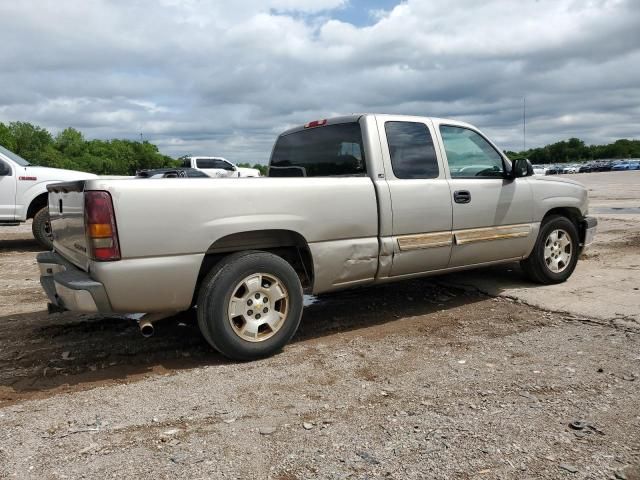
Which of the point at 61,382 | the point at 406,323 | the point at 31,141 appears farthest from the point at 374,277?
the point at 31,141

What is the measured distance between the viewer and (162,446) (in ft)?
9.77

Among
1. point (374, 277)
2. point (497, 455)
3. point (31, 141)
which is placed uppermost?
point (31, 141)

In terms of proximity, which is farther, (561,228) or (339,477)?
(561,228)

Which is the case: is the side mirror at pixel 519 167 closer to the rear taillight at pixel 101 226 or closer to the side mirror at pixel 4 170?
the rear taillight at pixel 101 226

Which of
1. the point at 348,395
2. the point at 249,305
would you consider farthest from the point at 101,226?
the point at 348,395

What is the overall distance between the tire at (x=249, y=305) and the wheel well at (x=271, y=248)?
11 cm

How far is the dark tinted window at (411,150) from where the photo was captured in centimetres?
505

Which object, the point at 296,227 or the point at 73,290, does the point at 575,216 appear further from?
the point at 73,290

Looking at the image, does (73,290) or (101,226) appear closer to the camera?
(101,226)

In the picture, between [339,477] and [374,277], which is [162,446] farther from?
[374,277]

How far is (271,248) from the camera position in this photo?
458cm

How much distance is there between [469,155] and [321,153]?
5.01 feet

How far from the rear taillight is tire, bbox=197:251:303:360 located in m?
0.71

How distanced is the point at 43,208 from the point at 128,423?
8220mm
